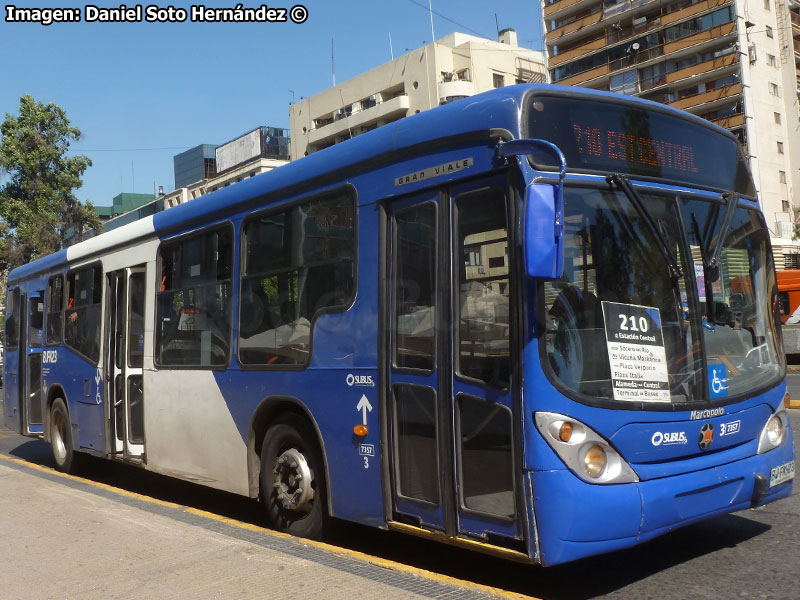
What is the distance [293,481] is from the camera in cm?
671

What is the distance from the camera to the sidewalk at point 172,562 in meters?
4.85

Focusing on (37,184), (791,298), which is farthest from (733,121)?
(37,184)

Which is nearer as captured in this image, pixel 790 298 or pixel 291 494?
pixel 291 494

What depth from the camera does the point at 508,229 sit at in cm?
493

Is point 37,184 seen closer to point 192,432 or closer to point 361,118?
point 361,118

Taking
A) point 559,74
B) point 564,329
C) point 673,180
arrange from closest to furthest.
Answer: point 564,329 < point 673,180 < point 559,74

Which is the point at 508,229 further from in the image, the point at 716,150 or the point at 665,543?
the point at 665,543

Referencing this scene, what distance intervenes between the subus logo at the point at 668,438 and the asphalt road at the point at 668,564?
0.84 m

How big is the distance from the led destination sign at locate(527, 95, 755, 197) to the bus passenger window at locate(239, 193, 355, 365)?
1.70 m

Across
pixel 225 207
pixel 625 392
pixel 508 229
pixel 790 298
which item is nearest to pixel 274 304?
pixel 225 207

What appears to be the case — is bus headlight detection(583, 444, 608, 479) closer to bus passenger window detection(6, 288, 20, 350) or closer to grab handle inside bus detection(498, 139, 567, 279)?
grab handle inside bus detection(498, 139, 567, 279)

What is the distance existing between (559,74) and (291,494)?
56.7 metres

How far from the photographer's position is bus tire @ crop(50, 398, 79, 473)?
442 inches

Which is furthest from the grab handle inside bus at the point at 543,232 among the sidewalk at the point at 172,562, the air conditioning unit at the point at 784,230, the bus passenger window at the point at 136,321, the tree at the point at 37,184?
the air conditioning unit at the point at 784,230
